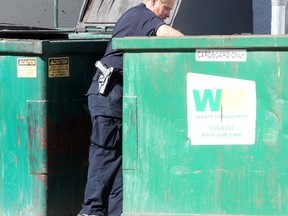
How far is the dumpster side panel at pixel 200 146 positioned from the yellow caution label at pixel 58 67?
2.49 ft

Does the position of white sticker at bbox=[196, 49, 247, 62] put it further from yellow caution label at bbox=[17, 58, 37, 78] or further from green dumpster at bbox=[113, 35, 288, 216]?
yellow caution label at bbox=[17, 58, 37, 78]

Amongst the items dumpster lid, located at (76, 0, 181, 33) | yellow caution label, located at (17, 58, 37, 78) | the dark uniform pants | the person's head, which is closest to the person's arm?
the person's head

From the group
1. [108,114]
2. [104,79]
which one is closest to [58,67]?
[104,79]

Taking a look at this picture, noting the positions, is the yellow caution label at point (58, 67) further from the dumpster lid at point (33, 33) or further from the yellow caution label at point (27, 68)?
the dumpster lid at point (33, 33)

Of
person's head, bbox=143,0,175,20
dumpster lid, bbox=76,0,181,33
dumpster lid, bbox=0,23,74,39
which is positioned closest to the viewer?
person's head, bbox=143,0,175,20

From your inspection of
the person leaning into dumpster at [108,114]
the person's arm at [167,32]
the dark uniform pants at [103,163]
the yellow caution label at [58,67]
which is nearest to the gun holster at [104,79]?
the person leaning into dumpster at [108,114]

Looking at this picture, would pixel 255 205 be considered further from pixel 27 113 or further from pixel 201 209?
pixel 27 113

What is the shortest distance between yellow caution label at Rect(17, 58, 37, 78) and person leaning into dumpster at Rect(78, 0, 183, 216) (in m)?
0.38

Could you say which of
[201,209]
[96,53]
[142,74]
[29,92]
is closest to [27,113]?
[29,92]

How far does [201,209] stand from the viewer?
4906mm

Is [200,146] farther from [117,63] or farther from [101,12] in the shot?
[101,12]

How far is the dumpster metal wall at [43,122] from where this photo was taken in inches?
216

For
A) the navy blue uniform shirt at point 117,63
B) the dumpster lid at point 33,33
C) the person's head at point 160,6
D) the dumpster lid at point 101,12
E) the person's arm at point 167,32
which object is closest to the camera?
the person's arm at point 167,32

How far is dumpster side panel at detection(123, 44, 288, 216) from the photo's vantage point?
4746 mm
